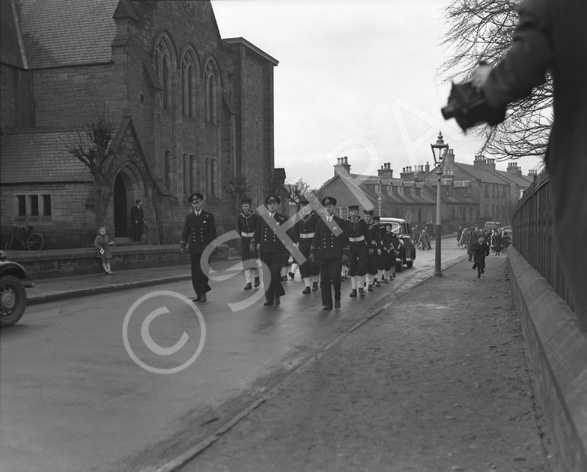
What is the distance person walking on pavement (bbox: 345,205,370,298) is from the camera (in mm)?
13766

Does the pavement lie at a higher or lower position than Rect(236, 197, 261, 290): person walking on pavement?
lower

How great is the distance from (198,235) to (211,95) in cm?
2923

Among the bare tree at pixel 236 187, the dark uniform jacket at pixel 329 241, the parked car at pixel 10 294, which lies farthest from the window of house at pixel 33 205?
the dark uniform jacket at pixel 329 241

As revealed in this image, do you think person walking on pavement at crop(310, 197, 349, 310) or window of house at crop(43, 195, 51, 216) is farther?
window of house at crop(43, 195, 51, 216)

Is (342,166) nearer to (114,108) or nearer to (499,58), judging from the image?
(114,108)

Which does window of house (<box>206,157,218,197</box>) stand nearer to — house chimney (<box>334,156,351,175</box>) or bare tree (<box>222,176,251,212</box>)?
bare tree (<box>222,176,251,212</box>)

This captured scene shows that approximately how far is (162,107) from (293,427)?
31681 millimetres

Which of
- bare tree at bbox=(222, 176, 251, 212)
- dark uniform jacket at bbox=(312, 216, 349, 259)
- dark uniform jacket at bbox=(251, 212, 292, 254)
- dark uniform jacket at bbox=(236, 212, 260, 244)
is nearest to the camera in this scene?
→ dark uniform jacket at bbox=(312, 216, 349, 259)

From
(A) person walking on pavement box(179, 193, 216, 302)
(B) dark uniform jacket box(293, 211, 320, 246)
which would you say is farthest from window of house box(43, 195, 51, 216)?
(A) person walking on pavement box(179, 193, 216, 302)

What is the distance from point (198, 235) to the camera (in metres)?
13.0

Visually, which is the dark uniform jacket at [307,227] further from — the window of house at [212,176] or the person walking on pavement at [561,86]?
the window of house at [212,176]

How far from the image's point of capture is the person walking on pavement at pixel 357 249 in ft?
45.2

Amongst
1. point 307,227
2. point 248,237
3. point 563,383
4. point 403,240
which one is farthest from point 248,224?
point 563,383

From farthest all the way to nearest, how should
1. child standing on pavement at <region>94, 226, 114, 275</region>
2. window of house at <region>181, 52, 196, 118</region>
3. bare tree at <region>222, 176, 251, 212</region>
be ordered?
bare tree at <region>222, 176, 251, 212</region>
window of house at <region>181, 52, 196, 118</region>
child standing on pavement at <region>94, 226, 114, 275</region>
